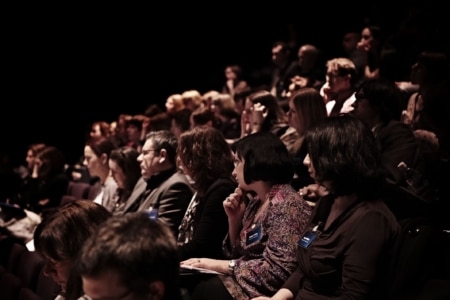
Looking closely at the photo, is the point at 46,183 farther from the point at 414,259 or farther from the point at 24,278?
the point at 414,259

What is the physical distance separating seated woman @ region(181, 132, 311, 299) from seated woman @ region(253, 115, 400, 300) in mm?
275

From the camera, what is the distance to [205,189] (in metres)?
3.72

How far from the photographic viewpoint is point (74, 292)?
7.05 feet

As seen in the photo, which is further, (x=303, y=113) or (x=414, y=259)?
(x=303, y=113)

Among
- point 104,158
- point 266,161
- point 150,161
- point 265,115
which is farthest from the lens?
point 104,158

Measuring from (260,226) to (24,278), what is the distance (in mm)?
1343

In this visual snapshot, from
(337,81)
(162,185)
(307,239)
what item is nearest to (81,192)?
(162,185)

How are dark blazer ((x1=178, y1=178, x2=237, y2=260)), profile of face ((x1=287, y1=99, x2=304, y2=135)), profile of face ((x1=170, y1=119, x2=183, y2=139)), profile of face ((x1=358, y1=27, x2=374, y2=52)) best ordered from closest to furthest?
dark blazer ((x1=178, y1=178, x2=237, y2=260)) < profile of face ((x1=287, y1=99, x2=304, y2=135)) < profile of face ((x1=170, y1=119, x2=183, y2=139)) < profile of face ((x1=358, y1=27, x2=374, y2=52))

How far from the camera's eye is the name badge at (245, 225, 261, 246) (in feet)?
9.87

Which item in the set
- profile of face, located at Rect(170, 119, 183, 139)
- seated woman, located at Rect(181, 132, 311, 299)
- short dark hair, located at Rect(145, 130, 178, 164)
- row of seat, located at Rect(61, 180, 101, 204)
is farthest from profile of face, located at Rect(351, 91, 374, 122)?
row of seat, located at Rect(61, 180, 101, 204)

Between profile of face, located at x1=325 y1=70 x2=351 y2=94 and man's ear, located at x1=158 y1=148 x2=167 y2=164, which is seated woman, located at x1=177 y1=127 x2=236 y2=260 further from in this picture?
profile of face, located at x1=325 y1=70 x2=351 y2=94

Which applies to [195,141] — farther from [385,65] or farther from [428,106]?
[385,65]

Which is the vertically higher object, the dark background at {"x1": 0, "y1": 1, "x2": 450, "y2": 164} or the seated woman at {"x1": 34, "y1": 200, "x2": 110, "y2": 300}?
the seated woman at {"x1": 34, "y1": 200, "x2": 110, "y2": 300}

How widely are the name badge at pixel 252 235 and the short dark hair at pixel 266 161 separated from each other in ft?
0.69
